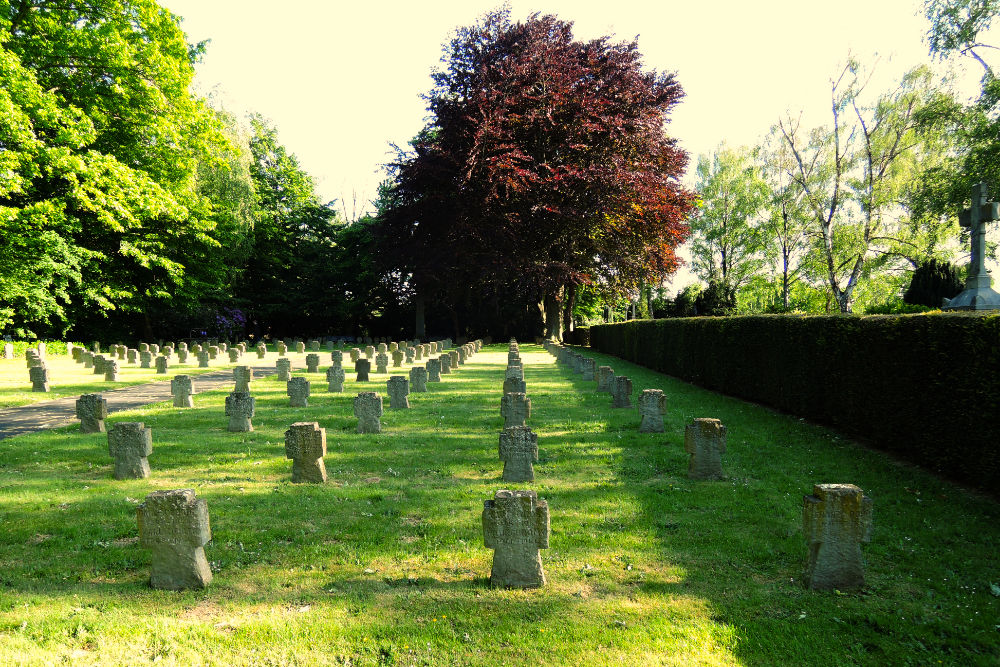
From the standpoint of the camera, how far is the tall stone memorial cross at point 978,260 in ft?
44.2

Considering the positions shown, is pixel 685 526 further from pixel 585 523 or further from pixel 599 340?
pixel 599 340

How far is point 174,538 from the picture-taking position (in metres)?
3.71

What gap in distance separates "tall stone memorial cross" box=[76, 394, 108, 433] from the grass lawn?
421cm

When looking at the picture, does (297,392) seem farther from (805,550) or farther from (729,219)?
(729,219)

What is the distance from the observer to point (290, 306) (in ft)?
141

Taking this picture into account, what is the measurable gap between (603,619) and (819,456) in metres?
5.26

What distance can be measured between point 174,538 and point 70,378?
16.4 meters

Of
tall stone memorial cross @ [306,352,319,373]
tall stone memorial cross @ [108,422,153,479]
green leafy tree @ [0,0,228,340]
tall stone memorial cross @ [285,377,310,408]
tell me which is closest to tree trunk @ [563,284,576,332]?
tall stone memorial cross @ [306,352,319,373]

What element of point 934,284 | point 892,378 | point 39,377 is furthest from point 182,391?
point 934,284

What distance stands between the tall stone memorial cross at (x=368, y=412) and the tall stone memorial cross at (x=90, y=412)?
4031mm

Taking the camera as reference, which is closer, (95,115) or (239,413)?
(239,413)

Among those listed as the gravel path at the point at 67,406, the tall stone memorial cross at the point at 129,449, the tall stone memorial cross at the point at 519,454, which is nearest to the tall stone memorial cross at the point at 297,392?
the gravel path at the point at 67,406

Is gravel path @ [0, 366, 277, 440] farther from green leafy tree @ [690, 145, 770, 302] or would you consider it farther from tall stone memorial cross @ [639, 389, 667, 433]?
green leafy tree @ [690, 145, 770, 302]

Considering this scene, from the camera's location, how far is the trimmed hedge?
5.59 metres
